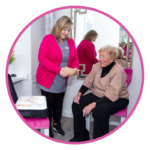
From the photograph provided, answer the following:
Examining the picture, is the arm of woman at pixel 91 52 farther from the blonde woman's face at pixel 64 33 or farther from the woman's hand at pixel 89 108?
the woman's hand at pixel 89 108

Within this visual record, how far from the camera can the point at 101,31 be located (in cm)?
162

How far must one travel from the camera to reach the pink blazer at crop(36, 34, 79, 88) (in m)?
1.25

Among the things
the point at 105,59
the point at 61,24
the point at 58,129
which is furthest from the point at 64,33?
the point at 58,129

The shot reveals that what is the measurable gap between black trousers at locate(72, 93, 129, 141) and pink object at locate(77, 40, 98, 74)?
0.41m

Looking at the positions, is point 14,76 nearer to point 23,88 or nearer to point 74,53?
point 23,88

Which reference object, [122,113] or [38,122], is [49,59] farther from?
[122,113]

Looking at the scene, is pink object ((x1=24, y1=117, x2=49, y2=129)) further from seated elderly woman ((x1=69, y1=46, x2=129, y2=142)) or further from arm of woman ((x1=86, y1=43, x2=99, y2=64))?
arm of woman ((x1=86, y1=43, x2=99, y2=64))

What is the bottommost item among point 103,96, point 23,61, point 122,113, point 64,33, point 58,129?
point 58,129

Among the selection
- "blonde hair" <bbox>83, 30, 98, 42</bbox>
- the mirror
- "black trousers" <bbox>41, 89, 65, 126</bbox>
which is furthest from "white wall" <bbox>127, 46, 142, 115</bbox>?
"black trousers" <bbox>41, 89, 65, 126</bbox>

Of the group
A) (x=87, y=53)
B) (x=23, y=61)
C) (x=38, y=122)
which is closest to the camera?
(x=38, y=122)

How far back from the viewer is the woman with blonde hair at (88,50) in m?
1.66

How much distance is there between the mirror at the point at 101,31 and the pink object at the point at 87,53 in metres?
0.02

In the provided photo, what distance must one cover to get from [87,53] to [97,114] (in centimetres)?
71

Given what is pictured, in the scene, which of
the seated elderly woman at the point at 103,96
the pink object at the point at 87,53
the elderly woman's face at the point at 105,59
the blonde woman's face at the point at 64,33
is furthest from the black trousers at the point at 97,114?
the blonde woman's face at the point at 64,33
